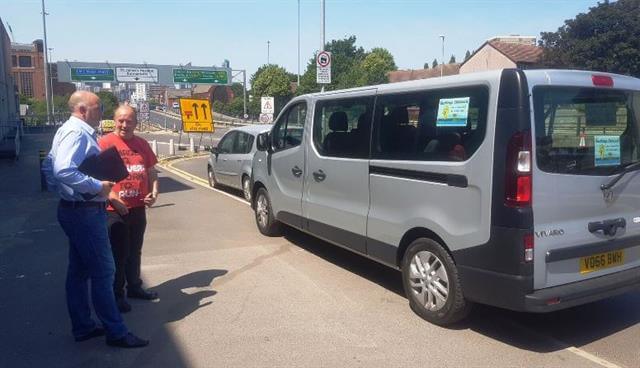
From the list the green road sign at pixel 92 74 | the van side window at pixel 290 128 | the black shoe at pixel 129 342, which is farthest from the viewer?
the green road sign at pixel 92 74

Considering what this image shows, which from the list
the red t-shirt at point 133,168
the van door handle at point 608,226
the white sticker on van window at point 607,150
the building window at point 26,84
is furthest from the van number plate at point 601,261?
the building window at point 26,84

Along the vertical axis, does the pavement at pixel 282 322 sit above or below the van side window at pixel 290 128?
below

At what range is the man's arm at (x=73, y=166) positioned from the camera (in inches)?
148

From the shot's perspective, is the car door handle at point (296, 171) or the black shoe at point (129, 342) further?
the car door handle at point (296, 171)

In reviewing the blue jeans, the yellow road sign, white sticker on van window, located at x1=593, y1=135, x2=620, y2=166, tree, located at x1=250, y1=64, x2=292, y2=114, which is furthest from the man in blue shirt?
tree, located at x1=250, y1=64, x2=292, y2=114

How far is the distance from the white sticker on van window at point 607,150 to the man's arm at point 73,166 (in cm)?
372

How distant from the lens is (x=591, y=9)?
48000 mm

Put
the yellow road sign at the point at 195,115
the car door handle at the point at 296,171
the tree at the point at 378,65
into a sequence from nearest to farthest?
the car door handle at the point at 296,171, the yellow road sign at the point at 195,115, the tree at the point at 378,65

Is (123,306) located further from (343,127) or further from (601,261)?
(601,261)

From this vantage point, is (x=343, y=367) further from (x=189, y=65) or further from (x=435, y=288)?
(x=189, y=65)

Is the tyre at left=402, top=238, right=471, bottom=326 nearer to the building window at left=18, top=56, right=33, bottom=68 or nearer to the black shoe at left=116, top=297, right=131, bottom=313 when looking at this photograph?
the black shoe at left=116, top=297, right=131, bottom=313

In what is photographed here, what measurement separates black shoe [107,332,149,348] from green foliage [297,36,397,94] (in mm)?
56711

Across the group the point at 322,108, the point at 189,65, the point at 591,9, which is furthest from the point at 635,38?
the point at 322,108

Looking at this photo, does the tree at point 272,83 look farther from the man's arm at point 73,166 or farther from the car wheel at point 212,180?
the man's arm at point 73,166
